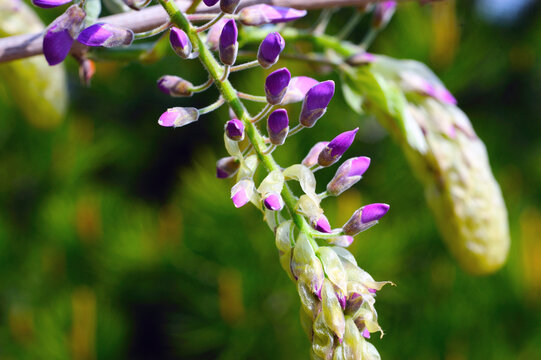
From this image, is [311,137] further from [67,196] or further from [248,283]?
[67,196]

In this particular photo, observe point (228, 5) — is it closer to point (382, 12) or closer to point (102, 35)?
point (102, 35)

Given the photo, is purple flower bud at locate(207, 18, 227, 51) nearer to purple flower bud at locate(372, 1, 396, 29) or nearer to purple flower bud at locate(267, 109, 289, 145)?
purple flower bud at locate(267, 109, 289, 145)

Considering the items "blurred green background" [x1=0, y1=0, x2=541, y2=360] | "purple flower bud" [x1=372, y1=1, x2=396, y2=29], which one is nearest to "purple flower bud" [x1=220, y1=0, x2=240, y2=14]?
"purple flower bud" [x1=372, y1=1, x2=396, y2=29]

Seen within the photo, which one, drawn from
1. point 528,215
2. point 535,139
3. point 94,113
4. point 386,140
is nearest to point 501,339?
point 528,215

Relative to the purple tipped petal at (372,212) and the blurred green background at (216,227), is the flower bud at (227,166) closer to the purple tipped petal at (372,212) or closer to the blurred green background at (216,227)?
the purple tipped petal at (372,212)

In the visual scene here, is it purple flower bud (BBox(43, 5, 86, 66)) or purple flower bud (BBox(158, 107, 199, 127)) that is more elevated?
purple flower bud (BBox(43, 5, 86, 66))

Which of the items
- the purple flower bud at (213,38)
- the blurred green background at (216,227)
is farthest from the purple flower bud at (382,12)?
the blurred green background at (216,227)
